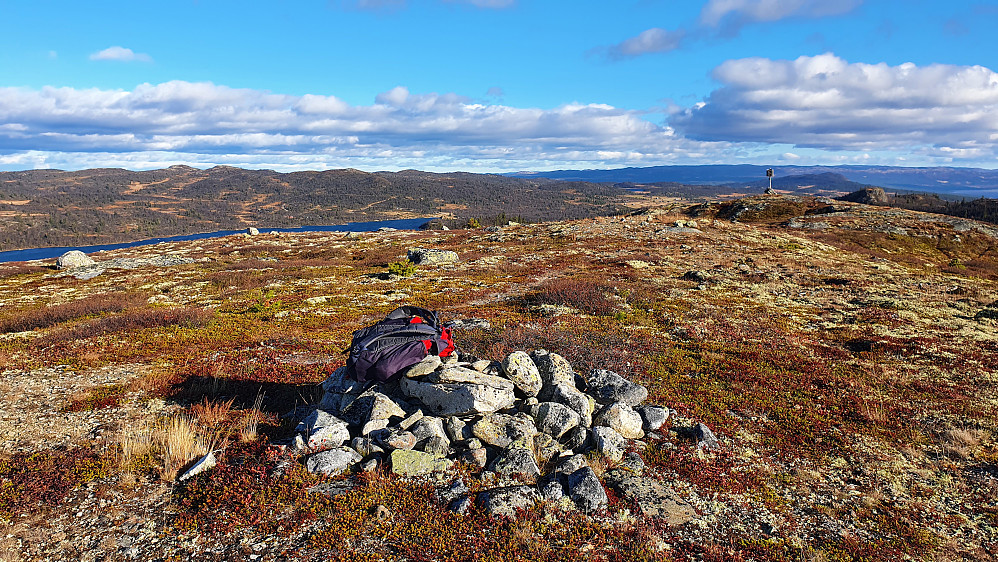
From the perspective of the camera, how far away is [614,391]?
12055 mm

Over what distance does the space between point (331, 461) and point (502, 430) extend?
337 centimetres

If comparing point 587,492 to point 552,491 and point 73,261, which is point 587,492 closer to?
point 552,491

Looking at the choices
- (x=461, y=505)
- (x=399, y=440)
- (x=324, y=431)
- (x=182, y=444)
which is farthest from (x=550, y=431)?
(x=182, y=444)

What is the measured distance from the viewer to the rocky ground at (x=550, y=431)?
7164mm

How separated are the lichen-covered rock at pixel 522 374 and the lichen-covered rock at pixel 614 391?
6.07 ft

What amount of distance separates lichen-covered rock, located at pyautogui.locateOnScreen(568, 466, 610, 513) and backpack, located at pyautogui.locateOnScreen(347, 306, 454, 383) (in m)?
4.50

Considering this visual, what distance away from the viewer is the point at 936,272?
39500mm

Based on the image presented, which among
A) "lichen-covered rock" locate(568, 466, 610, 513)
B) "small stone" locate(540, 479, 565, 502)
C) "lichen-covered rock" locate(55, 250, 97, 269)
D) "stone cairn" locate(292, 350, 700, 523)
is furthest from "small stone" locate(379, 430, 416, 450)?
"lichen-covered rock" locate(55, 250, 97, 269)

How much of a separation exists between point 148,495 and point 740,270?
127 ft

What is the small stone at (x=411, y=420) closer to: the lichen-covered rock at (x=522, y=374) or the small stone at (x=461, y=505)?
the small stone at (x=461, y=505)

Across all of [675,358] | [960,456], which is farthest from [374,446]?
[960,456]

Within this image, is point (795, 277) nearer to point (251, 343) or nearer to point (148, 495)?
point (251, 343)

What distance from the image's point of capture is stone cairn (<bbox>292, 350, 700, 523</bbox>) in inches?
321

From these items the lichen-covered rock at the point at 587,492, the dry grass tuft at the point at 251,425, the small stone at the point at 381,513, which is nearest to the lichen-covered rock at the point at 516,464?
the lichen-covered rock at the point at 587,492
